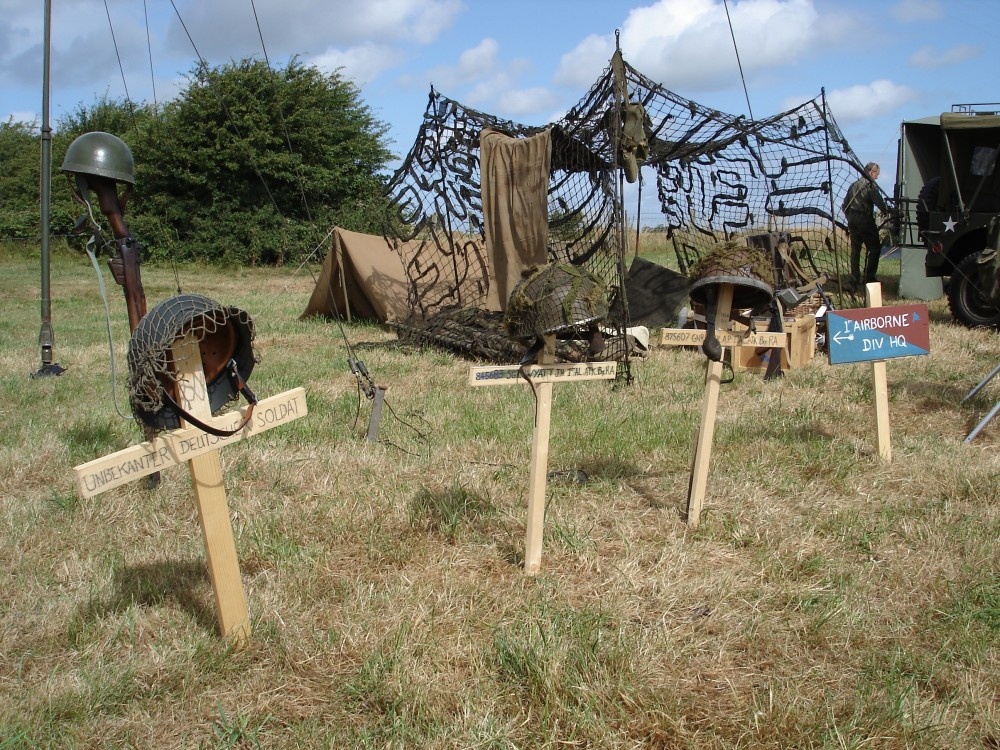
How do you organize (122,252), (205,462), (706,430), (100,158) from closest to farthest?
1. (205,462)
2. (706,430)
3. (100,158)
4. (122,252)

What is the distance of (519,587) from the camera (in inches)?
122

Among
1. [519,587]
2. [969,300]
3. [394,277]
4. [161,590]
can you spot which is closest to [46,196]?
[394,277]

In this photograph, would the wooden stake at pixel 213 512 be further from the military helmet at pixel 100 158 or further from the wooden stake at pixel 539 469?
the military helmet at pixel 100 158

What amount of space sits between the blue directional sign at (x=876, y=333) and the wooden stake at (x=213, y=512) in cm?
298

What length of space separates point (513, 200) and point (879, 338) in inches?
142

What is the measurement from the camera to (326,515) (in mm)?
3723

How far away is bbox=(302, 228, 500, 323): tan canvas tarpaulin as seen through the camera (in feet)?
28.8

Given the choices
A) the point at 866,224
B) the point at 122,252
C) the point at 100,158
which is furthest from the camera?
the point at 866,224

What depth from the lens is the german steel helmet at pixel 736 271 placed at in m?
3.32

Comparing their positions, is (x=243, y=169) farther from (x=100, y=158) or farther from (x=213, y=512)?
A: (x=213, y=512)

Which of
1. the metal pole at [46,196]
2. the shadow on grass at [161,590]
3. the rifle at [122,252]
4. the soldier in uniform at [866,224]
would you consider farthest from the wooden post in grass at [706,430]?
the soldier in uniform at [866,224]

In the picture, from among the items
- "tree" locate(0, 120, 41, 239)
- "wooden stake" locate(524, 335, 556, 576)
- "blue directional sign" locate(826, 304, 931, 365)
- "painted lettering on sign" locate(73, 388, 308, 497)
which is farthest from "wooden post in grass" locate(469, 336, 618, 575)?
"tree" locate(0, 120, 41, 239)

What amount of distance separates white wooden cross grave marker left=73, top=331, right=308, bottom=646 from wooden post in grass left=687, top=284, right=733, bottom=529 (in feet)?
5.58

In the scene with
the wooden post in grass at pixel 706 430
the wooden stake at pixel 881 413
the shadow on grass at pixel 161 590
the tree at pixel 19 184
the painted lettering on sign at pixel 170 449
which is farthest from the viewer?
the tree at pixel 19 184
